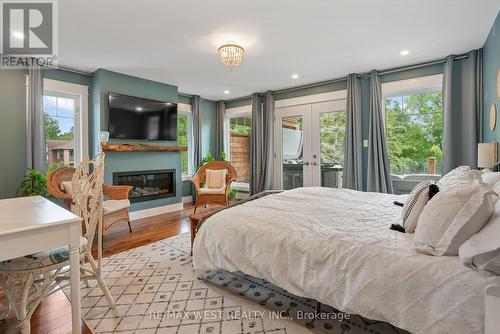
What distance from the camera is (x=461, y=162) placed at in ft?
11.9

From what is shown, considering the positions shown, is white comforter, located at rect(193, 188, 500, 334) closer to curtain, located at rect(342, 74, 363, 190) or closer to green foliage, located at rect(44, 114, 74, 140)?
curtain, located at rect(342, 74, 363, 190)

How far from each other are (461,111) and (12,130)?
20.8ft

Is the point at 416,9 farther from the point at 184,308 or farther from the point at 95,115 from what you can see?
the point at 95,115

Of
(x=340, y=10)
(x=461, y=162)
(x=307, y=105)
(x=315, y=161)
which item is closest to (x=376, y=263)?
(x=340, y=10)

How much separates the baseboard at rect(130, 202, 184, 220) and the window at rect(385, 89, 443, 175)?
4.11 meters

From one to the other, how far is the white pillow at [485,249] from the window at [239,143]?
5.30m

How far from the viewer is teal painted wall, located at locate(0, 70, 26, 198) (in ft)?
11.6

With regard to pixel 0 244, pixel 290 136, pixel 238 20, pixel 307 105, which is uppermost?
pixel 238 20

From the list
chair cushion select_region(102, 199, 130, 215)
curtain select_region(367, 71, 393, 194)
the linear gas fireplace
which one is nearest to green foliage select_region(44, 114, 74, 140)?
the linear gas fireplace

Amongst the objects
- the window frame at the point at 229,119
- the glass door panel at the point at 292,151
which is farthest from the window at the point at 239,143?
the glass door panel at the point at 292,151

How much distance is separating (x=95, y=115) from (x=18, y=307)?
347cm

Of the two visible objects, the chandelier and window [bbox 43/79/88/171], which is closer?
the chandelier

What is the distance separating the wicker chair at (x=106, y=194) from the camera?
3.25 m

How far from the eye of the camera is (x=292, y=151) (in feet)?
17.9
